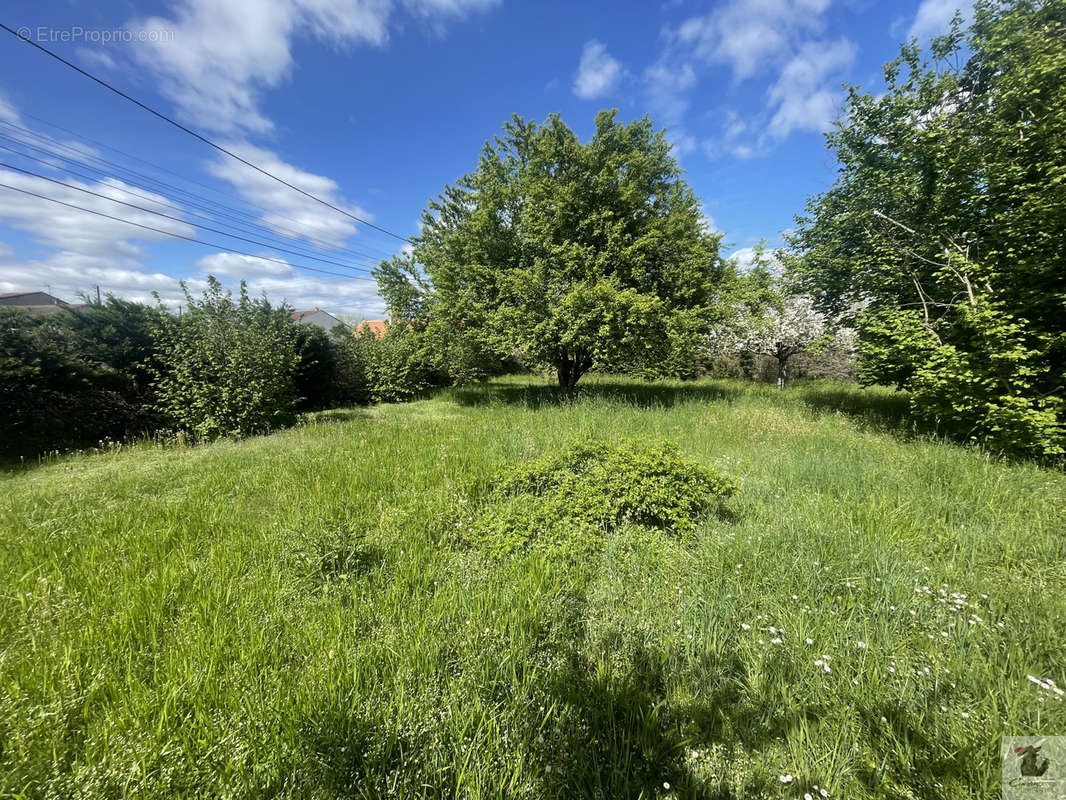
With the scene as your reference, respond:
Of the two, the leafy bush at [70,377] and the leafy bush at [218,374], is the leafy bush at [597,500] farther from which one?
the leafy bush at [70,377]

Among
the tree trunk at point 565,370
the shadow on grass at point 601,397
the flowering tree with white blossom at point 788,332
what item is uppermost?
the flowering tree with white blossom at point 788,332

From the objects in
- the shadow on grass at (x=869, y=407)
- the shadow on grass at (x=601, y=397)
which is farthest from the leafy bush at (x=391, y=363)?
the shadow on grass at (x=869, y=407)

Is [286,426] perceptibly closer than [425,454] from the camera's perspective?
No

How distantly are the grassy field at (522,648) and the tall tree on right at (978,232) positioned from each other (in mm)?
2065

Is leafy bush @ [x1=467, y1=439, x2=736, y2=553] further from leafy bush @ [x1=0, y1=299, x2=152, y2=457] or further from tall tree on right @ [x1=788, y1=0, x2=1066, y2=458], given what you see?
leafy bush @ [x1=0, y1=299, x2=152, y2=457]

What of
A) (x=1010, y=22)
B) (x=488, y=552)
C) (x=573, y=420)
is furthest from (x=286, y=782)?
(x=1010, y=22)

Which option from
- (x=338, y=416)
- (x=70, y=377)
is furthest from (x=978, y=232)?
(x=70, y=377)

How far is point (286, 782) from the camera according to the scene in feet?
4.33

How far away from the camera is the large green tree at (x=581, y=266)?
9.62 m

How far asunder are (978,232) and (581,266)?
26.3 feet

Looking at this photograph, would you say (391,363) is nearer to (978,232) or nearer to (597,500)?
(597,500)

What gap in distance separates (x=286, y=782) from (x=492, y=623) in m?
1.12

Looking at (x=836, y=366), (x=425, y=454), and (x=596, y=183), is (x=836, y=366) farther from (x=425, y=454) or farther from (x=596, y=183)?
(x=425, y=454)

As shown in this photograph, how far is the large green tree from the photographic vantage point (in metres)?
9.62
